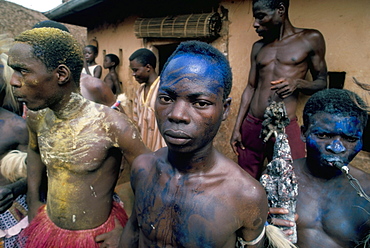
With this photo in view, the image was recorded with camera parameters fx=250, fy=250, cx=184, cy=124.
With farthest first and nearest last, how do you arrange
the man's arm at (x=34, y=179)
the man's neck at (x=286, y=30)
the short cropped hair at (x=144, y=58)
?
the short cropped hair at (x=144, y=58)
the man's neck at (x=286, y=30)
the man's arm at (x=34, y=179)

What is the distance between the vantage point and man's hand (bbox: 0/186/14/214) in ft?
5.62

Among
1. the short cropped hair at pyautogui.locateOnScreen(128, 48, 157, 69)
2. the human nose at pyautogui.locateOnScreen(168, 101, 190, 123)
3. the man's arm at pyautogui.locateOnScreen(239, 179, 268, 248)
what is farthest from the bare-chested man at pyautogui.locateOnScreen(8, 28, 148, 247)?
the short cropped hair at pyautogui.locateOnScreen(128, 48, 157, 69)

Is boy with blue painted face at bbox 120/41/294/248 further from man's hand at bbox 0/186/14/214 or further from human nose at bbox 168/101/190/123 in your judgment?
man's hand at bbox 0/186/14/214

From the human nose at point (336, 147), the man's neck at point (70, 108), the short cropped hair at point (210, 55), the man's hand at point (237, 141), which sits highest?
the short cropped hair at point (210, 55)

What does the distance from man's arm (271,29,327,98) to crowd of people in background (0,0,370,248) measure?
1.79ft

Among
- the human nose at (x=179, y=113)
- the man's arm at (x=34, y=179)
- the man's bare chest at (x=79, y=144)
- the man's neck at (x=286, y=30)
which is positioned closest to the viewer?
the human nose at (x=179, y=113)

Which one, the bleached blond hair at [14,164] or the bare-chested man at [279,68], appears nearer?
the bleached blond hair at [14,164]

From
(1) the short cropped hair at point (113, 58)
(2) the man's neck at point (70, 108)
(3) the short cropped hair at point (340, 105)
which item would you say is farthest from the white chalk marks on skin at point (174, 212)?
(1) the short cropped hair at point (113, 58)

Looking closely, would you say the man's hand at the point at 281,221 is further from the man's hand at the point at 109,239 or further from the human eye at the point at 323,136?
the man's hand at the point at 109,239

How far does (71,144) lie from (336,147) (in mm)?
1549

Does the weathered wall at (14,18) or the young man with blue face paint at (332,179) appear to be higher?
the weathered wall at (14,18)

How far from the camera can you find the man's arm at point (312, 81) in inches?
93.7

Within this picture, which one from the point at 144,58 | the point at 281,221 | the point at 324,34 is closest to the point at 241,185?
the point at 281,221

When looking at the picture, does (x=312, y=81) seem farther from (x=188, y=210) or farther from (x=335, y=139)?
(x=188, y=210)
